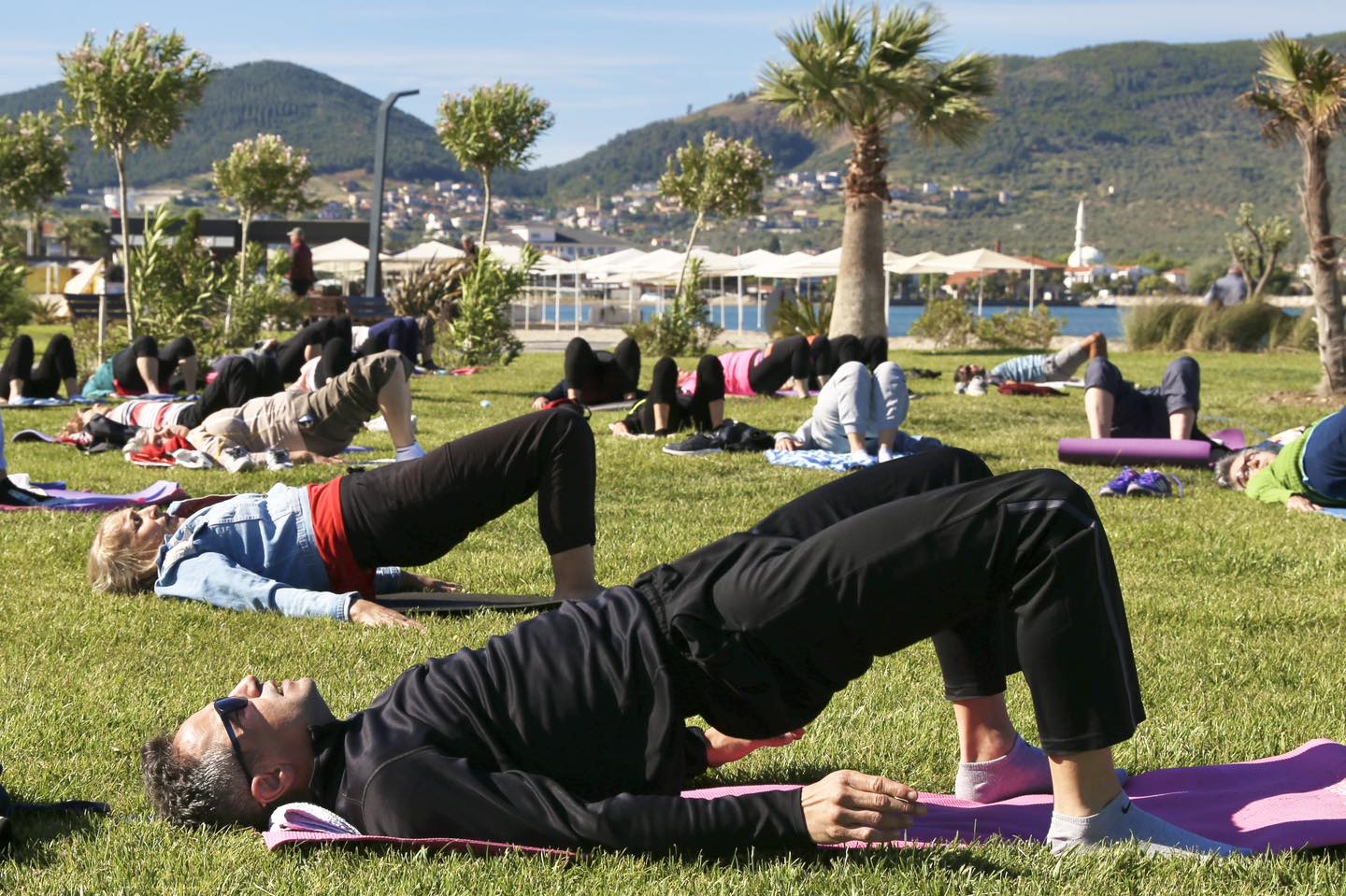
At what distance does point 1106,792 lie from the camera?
289 centimetres

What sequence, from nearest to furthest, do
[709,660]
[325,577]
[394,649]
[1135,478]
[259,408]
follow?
[709,660], [394,649], [325,577], [1135,478], [259,408]

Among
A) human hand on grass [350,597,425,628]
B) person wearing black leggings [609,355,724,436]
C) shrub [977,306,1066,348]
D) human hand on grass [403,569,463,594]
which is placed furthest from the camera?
shrub [977,306,1066,348]

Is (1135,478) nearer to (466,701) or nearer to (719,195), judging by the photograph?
(466,701)

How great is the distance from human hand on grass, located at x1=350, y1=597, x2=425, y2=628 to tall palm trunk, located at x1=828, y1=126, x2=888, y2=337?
750 inches

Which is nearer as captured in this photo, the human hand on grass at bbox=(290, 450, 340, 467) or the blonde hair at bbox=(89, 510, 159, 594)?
the blonde hair at bbox=(89, 510, 159, 594)

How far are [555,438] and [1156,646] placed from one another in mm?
2351

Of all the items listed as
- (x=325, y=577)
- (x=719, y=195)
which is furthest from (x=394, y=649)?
(x=719, y=195)

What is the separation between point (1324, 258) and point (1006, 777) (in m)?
14.3

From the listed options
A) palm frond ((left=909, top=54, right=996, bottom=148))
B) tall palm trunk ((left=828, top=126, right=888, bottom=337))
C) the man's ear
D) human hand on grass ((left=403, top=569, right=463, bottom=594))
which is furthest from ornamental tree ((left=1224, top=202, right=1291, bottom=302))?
the man's ear

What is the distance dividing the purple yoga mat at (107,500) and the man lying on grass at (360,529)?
2.24m

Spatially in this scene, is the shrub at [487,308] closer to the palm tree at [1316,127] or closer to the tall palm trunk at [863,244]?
the tall palm trunk at [863,244]

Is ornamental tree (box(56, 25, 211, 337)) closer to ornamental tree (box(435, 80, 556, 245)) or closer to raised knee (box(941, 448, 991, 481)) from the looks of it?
ornamental tree (box(435, 80, 556, 245))

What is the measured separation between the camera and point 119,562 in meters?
5.68

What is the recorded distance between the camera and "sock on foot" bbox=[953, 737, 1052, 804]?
3424mm
